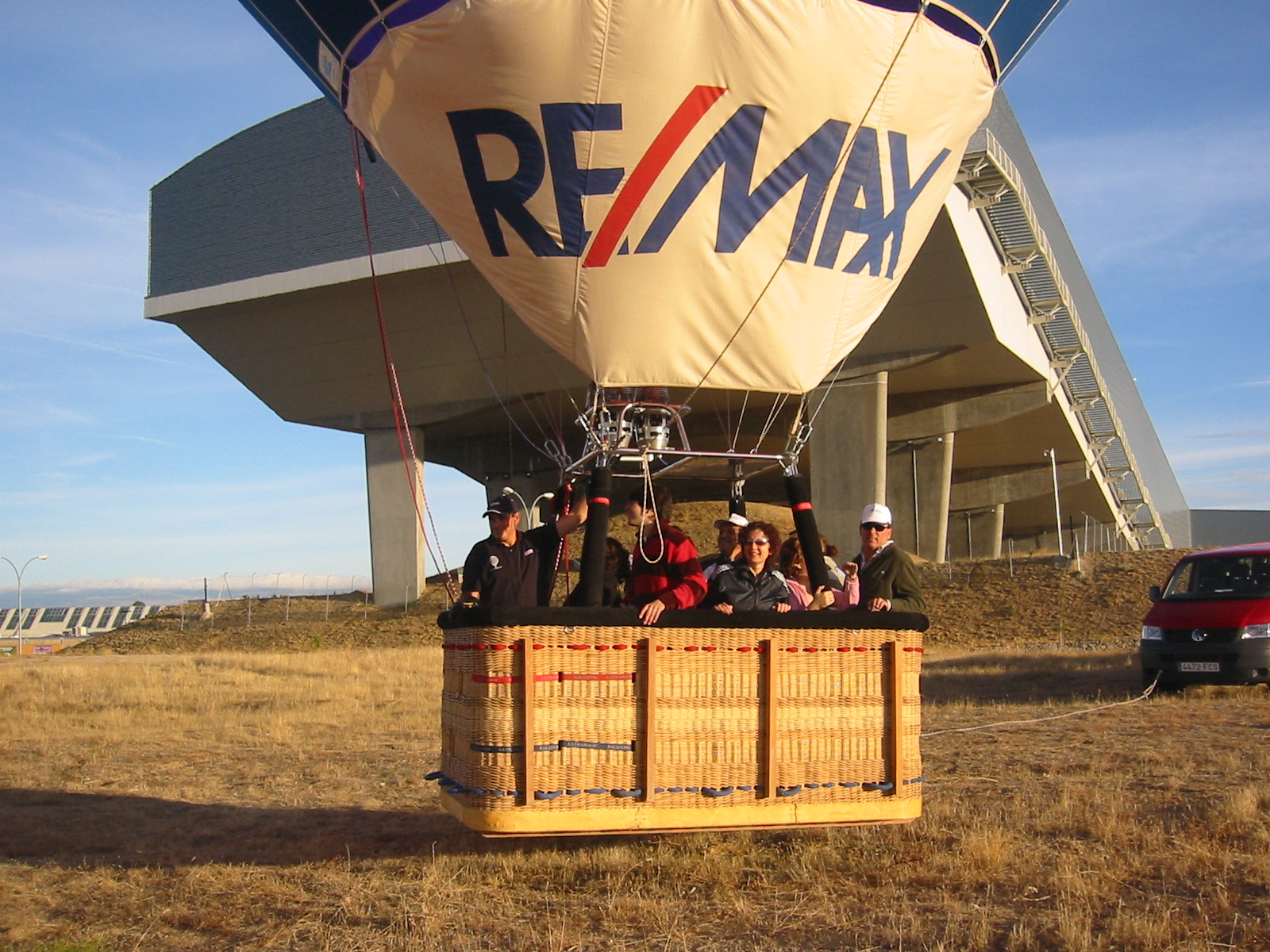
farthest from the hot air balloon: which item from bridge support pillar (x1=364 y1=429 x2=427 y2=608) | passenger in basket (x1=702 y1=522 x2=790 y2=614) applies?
bridge support pillar (x1=364 y1=429 x2=427 y2=608)

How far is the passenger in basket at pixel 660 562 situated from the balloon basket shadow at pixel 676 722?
1.56 ft

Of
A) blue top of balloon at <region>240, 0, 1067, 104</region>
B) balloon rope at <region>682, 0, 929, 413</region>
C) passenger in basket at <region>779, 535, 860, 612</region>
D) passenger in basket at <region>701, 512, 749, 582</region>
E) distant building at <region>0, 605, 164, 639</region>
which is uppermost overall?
blue top of balloon at <region>240, 0, 1067, 104</region>

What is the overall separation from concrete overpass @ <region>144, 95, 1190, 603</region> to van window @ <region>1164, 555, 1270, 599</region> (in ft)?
51.5

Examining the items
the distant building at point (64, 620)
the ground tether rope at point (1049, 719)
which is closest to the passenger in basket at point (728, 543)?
the ground tether rope at point (1049, 719)

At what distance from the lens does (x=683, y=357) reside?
8141 mm

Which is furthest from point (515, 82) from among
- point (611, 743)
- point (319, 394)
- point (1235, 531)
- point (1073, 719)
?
point (1235, 531)

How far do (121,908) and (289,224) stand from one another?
3390 centimetres

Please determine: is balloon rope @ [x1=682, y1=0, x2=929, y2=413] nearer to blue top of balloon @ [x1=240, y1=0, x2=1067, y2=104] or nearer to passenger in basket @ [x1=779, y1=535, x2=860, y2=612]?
blue top of balloon @ [x1=240, y1=0, x2=1067, y2=104]

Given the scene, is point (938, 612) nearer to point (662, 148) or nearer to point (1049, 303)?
point (1049, 303)

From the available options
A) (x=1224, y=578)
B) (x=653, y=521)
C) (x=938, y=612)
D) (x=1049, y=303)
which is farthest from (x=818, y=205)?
(x=1049, y=303)

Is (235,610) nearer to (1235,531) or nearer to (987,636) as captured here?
(987,636)

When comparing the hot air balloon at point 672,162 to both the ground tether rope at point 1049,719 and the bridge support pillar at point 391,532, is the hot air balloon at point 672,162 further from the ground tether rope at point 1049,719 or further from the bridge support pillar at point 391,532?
the bridge support pillar at point 391,532

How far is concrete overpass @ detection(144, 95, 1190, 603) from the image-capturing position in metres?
35.0

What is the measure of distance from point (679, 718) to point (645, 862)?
A: 1.09 m
